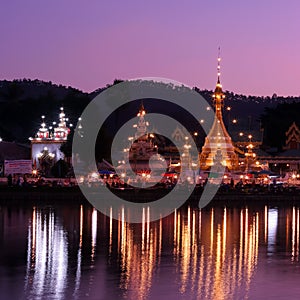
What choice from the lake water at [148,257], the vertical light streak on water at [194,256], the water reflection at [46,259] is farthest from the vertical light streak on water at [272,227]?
the water reflection at [46,259]

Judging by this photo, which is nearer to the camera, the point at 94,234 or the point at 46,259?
the point at 46,259

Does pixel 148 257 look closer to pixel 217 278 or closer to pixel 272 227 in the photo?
pixel 217 278

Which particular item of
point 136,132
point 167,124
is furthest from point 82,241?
point 167,124

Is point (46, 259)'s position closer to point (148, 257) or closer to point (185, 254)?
point (148, 257)

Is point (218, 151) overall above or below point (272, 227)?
above

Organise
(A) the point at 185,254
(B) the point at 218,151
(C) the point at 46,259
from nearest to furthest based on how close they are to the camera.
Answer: (C) the point at 46,259 → (A) the point at 185,254 → (B) the point at 218,151

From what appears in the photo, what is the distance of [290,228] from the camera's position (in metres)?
36.8

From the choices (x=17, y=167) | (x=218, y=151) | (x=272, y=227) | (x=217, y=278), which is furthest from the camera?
(x=218, y=151)

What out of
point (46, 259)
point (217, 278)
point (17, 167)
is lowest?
point (217, 278)

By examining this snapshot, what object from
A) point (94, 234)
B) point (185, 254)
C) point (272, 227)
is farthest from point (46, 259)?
point (272, 227)

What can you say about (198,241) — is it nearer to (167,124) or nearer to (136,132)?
(136,132)

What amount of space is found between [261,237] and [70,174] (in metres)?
28.3

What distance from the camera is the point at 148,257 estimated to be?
27344 millimetres

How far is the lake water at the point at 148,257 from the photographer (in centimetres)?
2206
